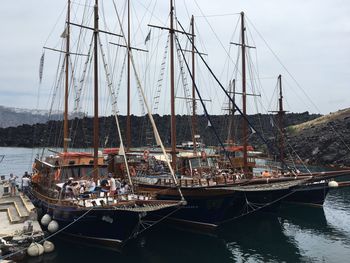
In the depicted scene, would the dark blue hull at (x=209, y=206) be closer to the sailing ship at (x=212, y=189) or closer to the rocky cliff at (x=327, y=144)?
the sailing ship at (x=212, y=189)

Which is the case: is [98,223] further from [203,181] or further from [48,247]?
[203,181]

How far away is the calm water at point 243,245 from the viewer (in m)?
20.8

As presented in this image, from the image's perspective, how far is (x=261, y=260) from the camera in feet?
69.1

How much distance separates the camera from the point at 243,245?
2392cm

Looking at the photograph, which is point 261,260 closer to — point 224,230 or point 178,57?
point 224,230

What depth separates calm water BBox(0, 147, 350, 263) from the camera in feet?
68.1

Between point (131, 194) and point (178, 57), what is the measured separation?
13.9 m

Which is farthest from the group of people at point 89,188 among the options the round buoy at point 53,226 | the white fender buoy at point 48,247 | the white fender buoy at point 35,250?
the white fender buoy at point 35,250

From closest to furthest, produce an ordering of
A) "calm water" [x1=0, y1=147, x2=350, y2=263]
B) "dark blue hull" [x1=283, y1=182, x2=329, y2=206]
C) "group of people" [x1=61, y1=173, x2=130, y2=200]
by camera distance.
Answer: "calm water" [x1=0, y1=147, x2=350, y2=263], "group of people" [x1=61, y1=173, x2=130, y2=200], "dark blue hull" [x1=283, y1=182, x2=329, y2=206]

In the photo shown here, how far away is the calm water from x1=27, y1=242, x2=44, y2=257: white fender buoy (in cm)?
37

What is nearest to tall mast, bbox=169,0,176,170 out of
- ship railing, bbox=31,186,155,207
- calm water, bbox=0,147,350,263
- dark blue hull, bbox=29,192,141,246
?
calm water, bbox=0,147,350,263

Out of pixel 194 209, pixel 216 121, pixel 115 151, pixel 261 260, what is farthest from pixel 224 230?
pixel 216 121

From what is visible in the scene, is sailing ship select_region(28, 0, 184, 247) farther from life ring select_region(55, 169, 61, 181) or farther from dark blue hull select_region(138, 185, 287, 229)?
dark blue hull select_region(138, 185, 287, 229)

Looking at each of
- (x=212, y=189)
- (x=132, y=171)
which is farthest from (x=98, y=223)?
(x=132, y=171)
